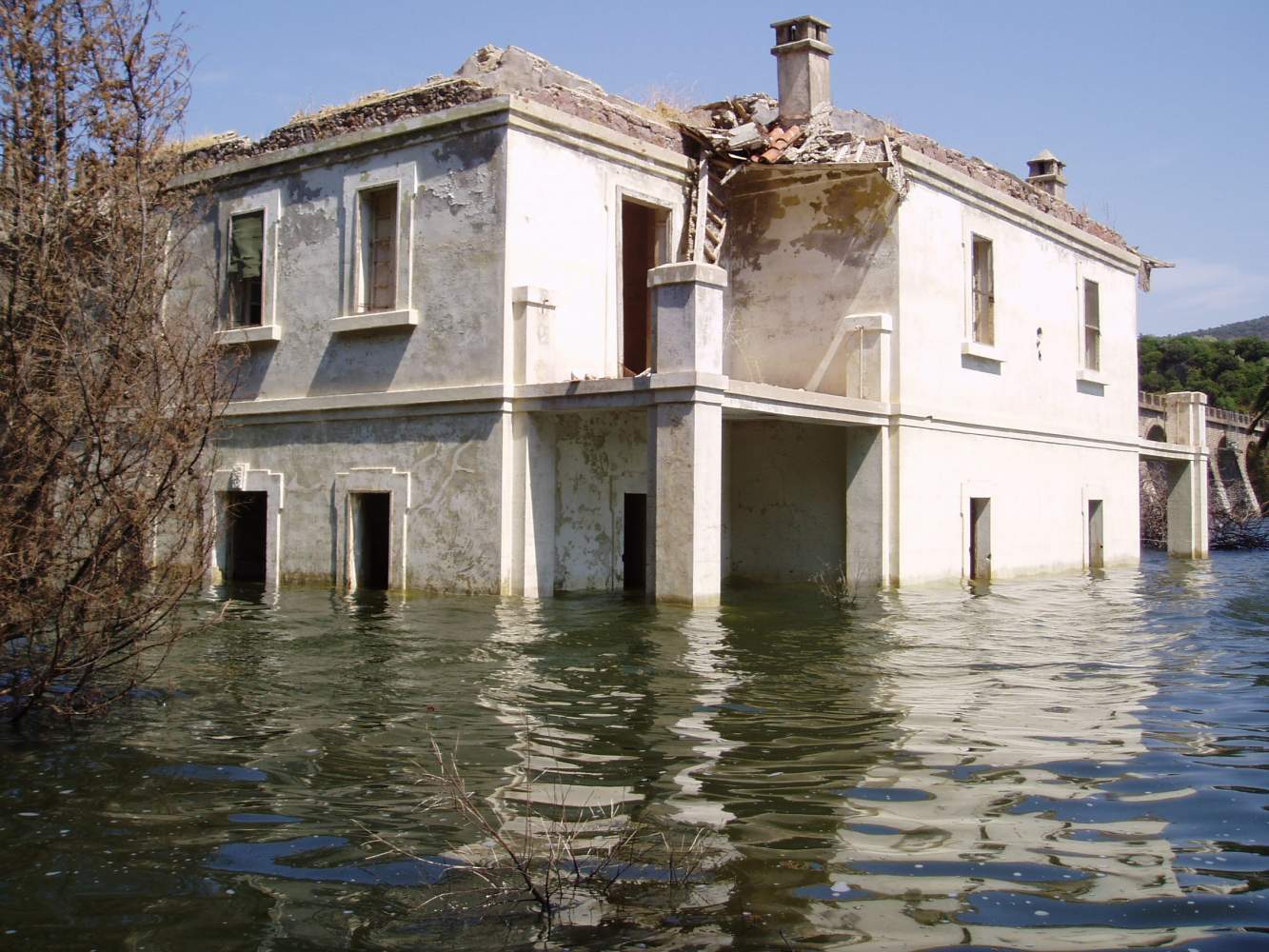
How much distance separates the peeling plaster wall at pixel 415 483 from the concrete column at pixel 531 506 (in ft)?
0.74

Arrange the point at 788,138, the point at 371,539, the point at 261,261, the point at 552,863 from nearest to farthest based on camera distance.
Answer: the point at 552,863 < the point at 371,539 < the point at 261,261 < the point at 788,138

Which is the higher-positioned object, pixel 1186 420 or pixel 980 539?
pixel 1186 420

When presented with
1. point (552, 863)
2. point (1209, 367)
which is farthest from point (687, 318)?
point (1209, 367)

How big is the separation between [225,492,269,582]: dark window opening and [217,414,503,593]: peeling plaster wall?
0.83m

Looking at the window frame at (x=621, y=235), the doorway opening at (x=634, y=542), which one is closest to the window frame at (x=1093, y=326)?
the window frame at (x=621, y=235)

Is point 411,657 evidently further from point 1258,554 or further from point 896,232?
point 1258,554

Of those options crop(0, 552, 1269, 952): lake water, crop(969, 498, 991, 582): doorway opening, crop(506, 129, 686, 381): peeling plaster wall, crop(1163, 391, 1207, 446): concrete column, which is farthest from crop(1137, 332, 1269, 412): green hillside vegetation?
crop(0, 552, 1269, 952): lake water

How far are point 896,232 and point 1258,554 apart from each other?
18778mm

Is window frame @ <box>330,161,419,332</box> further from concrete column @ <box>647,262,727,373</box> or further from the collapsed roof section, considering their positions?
concrete column @ <box>647,262,727,373</box>

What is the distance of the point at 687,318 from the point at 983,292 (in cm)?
804

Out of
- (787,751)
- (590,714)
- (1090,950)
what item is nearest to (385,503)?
(590,714)

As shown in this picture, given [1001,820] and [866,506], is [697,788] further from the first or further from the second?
[866,506]

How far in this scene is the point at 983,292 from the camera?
19703 millimetres

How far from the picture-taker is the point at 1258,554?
30828mm
